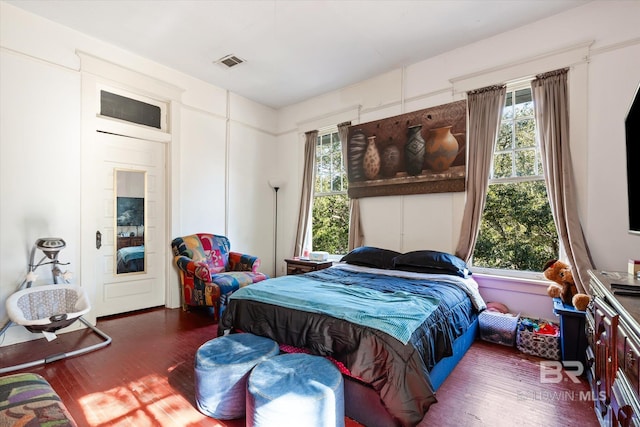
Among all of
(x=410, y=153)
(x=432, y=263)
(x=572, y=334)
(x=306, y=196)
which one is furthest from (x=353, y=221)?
(x=572, y=334)

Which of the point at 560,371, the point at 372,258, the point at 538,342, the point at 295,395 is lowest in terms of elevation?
the point at 560,371

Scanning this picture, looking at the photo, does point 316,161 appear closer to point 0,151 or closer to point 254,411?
point 0,151

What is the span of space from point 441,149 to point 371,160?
0.99 metres

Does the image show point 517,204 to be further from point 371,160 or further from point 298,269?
point 298,269

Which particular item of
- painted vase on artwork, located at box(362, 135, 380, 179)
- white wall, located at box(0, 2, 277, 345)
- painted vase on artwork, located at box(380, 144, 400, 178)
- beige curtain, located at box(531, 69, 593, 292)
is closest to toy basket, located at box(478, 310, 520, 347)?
beige curtain, located at box(531, 69, 593, 292)

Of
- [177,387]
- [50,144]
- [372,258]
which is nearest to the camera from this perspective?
[177,387]

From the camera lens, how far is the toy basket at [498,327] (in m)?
2.88

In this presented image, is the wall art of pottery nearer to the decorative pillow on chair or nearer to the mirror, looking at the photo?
the decorative pillow on chair

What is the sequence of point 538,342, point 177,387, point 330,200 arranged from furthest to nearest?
point 330,200
point 538,342
point 177,387

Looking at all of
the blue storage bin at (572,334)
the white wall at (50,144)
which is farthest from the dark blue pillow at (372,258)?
the white wall at (50,144)

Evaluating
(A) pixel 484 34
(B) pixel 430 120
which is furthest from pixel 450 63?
(B) pixel 430 120

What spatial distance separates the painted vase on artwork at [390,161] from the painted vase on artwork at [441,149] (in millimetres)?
422

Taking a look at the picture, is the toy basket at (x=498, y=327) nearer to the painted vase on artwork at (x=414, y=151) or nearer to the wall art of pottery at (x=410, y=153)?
the wall art of pottery at (x=410, y=153)

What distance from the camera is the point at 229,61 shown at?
3.97 metres
